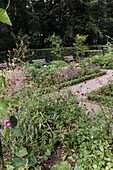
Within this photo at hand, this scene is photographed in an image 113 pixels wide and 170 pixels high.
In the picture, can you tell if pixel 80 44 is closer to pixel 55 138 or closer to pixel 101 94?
pixel 101 94

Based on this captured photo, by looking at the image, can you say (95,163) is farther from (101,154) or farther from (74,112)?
(74,112)

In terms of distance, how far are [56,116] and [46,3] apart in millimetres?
16841

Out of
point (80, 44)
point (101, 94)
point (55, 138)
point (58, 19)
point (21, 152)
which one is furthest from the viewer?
point (58, 19)

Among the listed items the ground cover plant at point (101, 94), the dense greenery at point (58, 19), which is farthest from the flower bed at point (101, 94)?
the dense greenery at point (58, 19)

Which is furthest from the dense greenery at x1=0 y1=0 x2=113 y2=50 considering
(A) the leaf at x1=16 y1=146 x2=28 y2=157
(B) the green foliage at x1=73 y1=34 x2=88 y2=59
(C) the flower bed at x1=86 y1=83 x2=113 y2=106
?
(A) the leaf at x1=16 y1=146 x2=28 y2=157

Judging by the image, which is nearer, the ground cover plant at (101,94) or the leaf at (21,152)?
the leaf at (21,152)

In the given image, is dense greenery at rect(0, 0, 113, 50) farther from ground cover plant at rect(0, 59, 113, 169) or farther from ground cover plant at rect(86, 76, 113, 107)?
ground cover plant at rect(0, 59, 113, 169)

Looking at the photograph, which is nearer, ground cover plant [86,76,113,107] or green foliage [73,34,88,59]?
ground cover plant [86,76,113,107]

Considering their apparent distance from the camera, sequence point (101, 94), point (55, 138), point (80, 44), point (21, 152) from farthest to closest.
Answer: point (80, 44), point (101, 94), point (55, 138), point (21, 152)

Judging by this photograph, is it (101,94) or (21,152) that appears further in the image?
(101,94)

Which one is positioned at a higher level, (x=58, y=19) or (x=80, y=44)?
(x=58, y=19)

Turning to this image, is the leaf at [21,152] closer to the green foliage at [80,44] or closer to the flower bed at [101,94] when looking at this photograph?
the flower bed at [101,94]

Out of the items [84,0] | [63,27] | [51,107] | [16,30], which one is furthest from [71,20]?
[51,107]

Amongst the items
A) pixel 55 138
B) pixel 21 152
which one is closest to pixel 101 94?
pixel 55 138
